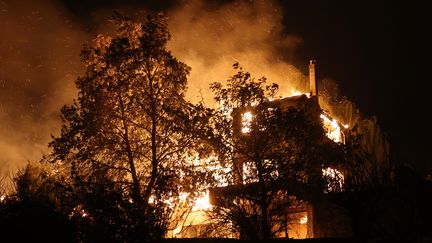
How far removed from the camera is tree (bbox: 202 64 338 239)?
2381 cm

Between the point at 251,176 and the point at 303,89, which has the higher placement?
the point at 303,89

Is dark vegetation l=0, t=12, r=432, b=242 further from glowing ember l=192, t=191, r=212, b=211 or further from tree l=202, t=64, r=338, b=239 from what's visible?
glowing ember l=192, t=191, r=212, b=211

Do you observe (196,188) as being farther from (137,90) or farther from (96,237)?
(96,237)

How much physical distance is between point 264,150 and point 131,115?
23.8 ft

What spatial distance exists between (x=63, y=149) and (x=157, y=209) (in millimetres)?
7164

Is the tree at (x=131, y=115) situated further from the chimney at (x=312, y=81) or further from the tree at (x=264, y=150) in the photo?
the chimney at (x=312, y=81)

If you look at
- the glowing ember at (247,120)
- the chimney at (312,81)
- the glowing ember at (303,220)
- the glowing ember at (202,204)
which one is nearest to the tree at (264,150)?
the glowing ember at (247,120)

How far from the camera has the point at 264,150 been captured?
24234 mm

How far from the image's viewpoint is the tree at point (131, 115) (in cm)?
2480

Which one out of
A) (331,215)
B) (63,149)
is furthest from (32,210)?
(331,215)

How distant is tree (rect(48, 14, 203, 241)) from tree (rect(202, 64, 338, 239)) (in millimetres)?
2085

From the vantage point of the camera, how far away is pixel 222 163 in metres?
25.1

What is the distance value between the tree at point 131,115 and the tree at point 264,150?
2.08m

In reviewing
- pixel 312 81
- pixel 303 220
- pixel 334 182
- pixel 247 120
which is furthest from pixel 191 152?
pixel 312 81
